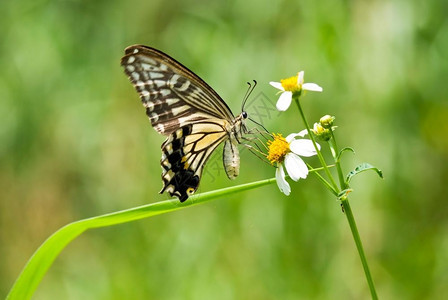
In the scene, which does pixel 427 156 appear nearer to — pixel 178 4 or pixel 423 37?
pixel 423 37

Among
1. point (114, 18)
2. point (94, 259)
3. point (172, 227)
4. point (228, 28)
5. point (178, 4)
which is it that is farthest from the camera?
point (178, 4)

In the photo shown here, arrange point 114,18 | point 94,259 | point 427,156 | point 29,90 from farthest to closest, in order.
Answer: point 114,18
point 29,90
point 94,259
point 427,156

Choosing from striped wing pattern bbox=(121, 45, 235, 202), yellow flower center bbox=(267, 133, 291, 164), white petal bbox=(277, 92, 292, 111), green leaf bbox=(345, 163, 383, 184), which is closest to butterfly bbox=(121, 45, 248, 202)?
striped wing pattern bbox=(121, 45, 235, 202)

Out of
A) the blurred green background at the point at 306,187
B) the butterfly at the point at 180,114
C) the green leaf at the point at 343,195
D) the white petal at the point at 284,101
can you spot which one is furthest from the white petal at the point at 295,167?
the blurred green background at the point at 306,187

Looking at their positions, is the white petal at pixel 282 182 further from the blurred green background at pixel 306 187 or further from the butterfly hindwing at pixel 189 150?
the blurred green background at pixel 306 187

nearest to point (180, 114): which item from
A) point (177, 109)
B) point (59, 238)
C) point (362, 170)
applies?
point (177, 109)

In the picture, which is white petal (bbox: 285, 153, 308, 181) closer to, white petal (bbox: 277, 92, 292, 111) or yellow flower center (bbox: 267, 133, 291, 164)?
yellow flower center (bbox: 267, 133, 291, 164)

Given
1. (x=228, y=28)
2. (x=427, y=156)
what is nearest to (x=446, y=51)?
(x=427, y=156)
